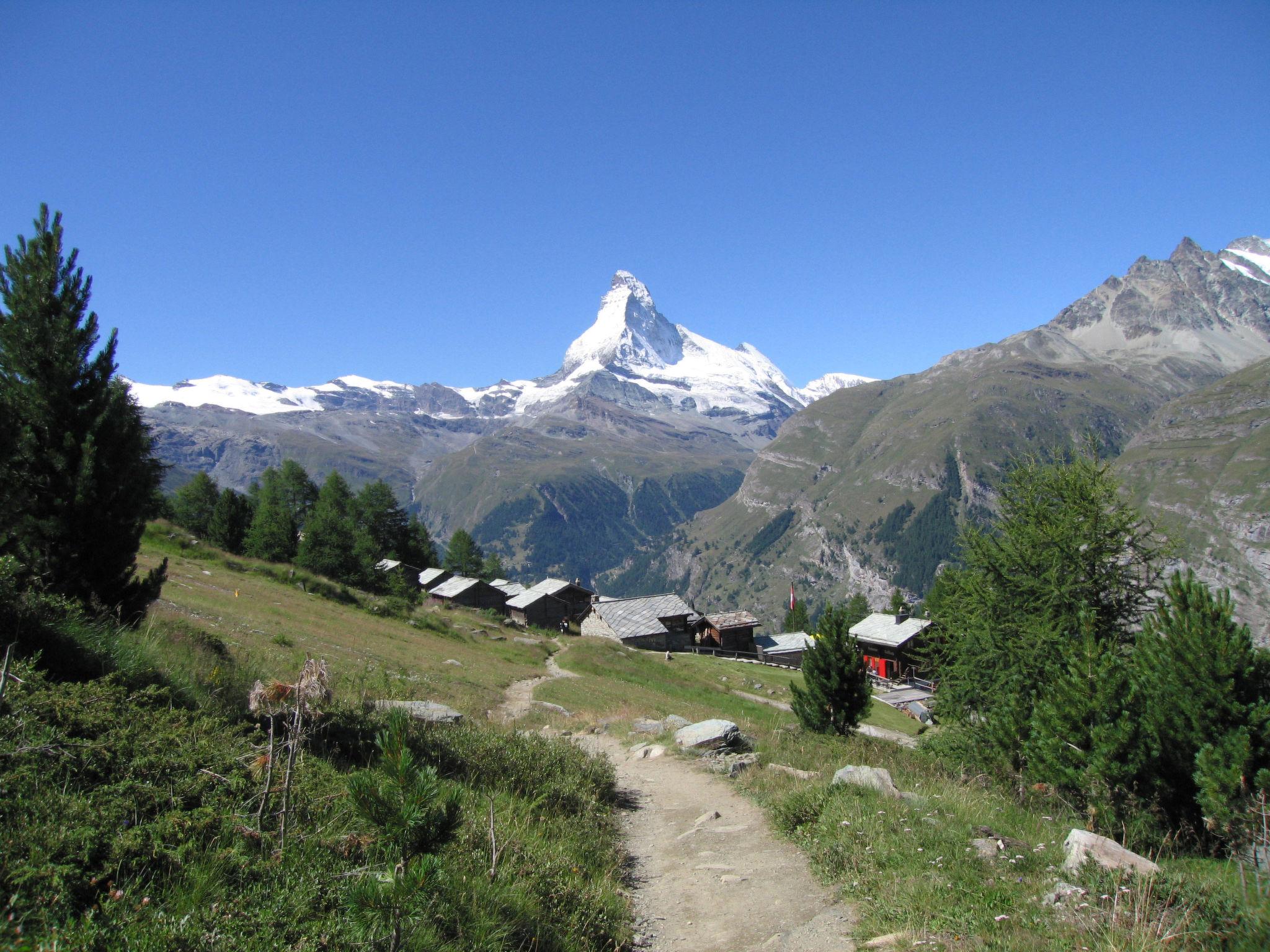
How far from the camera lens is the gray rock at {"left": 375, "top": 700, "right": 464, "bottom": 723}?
1271 cm

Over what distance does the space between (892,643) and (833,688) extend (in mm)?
54499

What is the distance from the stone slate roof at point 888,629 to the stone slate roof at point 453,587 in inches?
1853

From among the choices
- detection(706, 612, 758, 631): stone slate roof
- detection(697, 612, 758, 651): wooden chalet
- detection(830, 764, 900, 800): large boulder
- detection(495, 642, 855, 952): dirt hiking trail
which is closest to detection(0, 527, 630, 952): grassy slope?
detection(495, 642, 855, 952): dirt hiking trail

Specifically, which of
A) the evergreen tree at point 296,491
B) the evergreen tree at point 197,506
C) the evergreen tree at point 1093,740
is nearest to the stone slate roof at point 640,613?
the evergreen tree at point 296,491

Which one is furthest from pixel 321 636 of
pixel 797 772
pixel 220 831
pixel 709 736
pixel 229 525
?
pixel 229 525

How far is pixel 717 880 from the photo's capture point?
891 cm

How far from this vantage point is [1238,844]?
9.51m

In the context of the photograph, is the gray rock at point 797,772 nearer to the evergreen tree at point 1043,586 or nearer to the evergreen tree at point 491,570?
the evergreen tree at point 1043,586

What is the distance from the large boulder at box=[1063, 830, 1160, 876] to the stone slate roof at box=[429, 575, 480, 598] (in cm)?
7968

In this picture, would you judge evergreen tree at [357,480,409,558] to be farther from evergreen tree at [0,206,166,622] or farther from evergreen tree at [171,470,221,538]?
evergreen tree at [0,206,166,622]

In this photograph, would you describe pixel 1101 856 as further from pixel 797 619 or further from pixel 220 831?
pixel 797 619

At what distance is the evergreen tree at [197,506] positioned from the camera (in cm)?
7069

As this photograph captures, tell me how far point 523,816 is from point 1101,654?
11.5 metres

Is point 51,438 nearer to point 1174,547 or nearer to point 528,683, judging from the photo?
point 528,683
